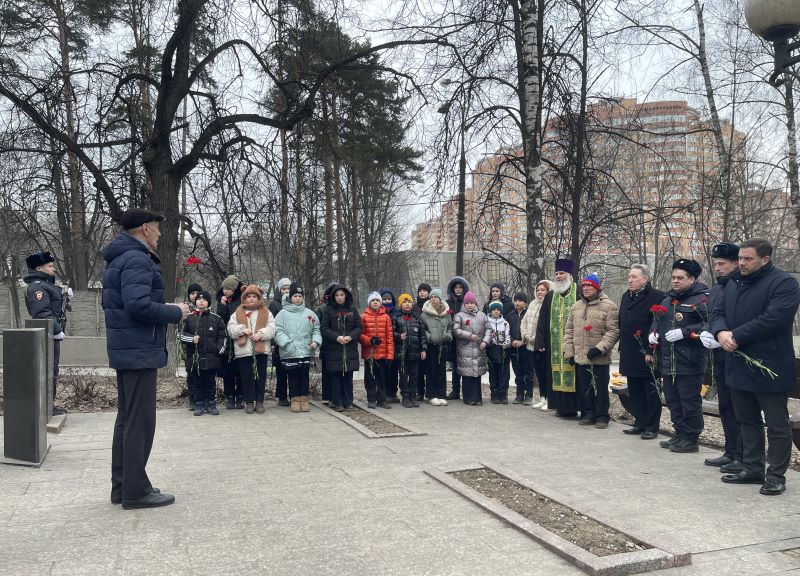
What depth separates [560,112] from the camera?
11.8 meters

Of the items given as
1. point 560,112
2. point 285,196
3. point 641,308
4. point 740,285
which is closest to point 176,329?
point 285,196

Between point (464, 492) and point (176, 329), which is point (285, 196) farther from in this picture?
point (464, 492)

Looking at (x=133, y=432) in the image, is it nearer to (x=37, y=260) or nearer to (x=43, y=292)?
(x=43, y=292)

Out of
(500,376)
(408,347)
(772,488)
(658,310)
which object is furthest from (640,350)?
(408,347)

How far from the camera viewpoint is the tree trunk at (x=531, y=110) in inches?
468

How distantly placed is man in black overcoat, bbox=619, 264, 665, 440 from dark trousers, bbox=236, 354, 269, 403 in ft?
16.2

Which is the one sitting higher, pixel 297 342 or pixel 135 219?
pixel 135 219

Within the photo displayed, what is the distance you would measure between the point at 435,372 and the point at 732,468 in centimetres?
536

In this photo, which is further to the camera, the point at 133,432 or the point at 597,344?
the point at 597,344

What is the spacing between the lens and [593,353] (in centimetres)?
863

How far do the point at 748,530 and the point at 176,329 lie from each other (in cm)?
1166

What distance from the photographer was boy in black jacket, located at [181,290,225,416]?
9625 millimetres

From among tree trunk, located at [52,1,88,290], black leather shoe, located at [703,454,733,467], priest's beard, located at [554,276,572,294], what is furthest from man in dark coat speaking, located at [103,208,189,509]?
tree trunk, located at [52,1,88,290]

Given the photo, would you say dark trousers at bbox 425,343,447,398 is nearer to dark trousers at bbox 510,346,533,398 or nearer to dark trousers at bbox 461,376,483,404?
dark trousers at bbox 461,376,483,404
